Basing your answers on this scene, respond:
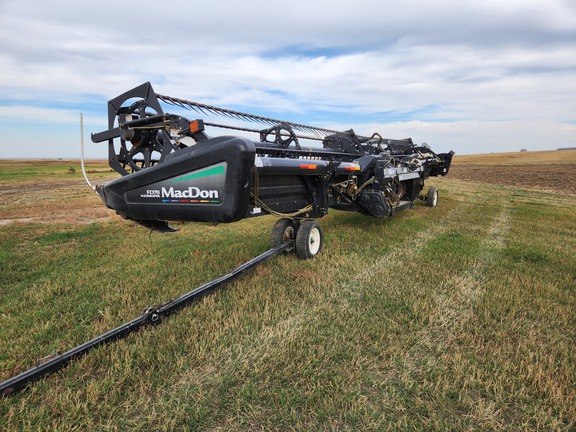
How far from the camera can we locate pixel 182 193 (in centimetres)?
333

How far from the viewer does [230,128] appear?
5363 mm

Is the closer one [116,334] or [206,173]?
[116,334]

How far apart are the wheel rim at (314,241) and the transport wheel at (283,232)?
289 millimetres

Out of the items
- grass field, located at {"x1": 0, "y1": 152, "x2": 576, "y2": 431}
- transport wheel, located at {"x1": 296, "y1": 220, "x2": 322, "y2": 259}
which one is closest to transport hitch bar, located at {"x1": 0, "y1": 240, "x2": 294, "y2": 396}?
grass field, located at {"x1": 0, "y1": 152, "x2": 576, "y2": 431}

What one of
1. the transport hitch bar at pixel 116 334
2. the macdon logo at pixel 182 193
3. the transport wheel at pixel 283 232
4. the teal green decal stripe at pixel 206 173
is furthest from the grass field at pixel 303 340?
the teal green decal stripe at pixel 206 173

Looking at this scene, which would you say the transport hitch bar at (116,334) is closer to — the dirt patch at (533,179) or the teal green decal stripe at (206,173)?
the teal green decal stripe at (206,173)

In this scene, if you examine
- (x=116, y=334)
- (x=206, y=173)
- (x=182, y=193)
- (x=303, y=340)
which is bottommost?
(x=303, y=340)

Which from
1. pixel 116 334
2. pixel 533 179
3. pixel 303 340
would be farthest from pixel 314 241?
pixel 533 179

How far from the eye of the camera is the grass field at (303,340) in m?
2.18

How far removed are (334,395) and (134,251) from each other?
460 cm

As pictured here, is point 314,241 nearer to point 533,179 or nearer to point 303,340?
point 303,340

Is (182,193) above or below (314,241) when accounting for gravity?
above

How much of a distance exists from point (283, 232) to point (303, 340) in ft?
8.34

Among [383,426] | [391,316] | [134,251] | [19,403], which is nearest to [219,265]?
[134,251]
